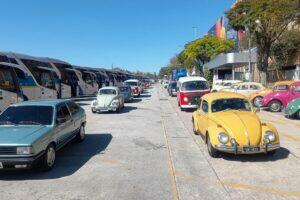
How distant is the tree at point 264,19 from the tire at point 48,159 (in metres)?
29.1

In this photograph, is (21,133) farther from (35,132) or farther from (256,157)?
(256,157)

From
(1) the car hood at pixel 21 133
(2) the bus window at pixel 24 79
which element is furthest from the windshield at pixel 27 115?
(2) the bus window at pixel 24 79

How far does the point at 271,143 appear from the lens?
8906 mm

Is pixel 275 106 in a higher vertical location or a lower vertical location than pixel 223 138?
lower

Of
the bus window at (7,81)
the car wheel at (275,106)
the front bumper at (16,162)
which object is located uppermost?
the bus window at (7,81)

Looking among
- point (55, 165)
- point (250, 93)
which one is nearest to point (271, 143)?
point (55, 165)

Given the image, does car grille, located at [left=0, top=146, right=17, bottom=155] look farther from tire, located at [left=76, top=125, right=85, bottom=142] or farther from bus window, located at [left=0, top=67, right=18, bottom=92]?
bus window, located at [left=0, top=67, right=18, bottom=92]

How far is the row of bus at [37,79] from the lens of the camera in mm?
17734

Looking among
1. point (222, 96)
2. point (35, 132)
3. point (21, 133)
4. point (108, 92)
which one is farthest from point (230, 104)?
point (108, 92)

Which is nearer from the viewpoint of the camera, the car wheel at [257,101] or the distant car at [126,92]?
the car wheel at [257,101]

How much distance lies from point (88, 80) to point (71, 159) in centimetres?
3205

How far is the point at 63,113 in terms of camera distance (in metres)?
10.2

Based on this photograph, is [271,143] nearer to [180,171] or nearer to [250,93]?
[180,171]

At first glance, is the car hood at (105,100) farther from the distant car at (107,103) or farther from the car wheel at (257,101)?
the car wheel at (257,101)
